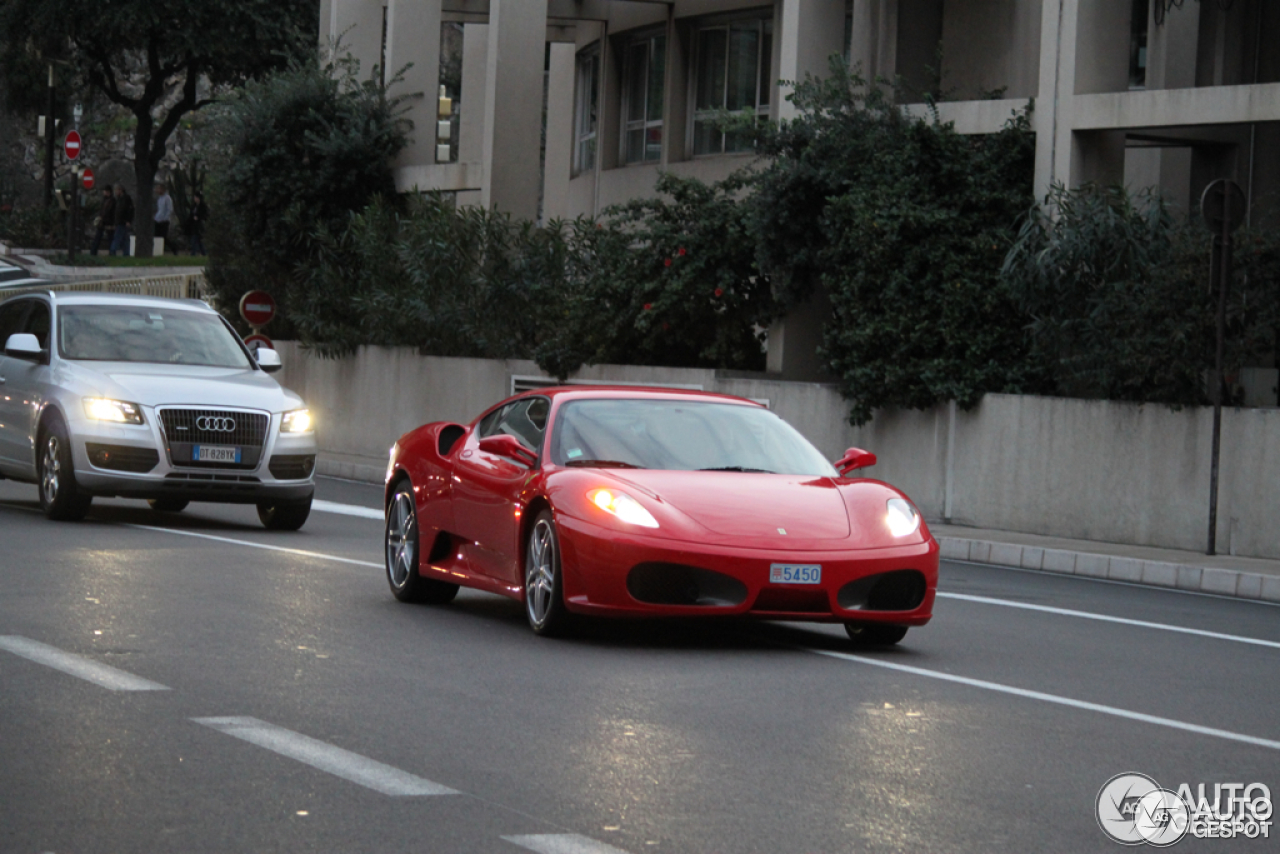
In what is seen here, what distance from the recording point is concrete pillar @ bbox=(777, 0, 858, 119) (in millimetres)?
25016

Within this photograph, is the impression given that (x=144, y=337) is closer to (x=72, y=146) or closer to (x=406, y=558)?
(x=406, y=558)

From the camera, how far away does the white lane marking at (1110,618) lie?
11.6m

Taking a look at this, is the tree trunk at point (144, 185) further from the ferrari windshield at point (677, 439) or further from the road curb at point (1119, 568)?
the ferrari windshield at point (677, 439)

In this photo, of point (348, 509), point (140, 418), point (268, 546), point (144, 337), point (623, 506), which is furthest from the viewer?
point (348, 509)

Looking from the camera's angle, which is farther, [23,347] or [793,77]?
[793,77]

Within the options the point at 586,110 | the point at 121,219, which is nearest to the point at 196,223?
the point at 121,219

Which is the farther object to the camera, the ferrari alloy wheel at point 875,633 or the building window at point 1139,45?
the building window at point 1139,45

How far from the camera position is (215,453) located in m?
14.8

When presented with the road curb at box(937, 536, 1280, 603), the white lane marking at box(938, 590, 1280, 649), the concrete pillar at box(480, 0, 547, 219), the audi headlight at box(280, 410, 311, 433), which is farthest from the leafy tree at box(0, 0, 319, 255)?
the white lane marking at box(938, 590, 1280, 649)

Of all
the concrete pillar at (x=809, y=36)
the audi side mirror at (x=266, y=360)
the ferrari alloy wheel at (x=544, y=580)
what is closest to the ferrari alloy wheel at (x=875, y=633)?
the ferrari alloy wheel at (x=544, y=580)

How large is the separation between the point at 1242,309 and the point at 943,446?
4163 mm

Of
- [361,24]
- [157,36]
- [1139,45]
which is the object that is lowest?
[1139,45]

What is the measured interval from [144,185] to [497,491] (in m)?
54.9

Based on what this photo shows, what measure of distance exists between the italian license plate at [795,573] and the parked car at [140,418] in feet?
22.9
